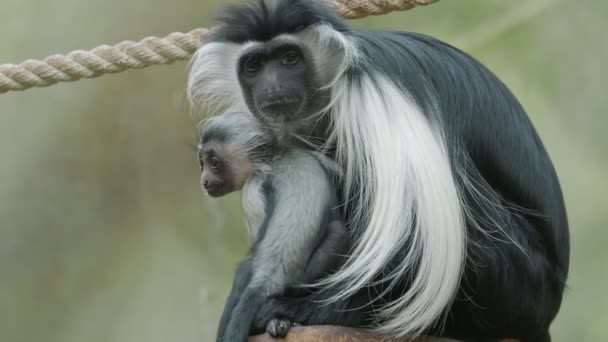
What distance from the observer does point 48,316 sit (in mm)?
5012

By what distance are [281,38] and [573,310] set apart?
2.52 meters

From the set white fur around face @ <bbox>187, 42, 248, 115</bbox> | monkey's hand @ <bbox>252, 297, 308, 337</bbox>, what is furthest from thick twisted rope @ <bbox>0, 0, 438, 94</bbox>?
monkey's hand @ <bbox>252, 297, 308, 337</bbox>

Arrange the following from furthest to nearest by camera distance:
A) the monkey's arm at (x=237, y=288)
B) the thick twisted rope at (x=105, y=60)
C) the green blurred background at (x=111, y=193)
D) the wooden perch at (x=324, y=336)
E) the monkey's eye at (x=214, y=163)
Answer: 1. the green blurred background at (x=111, y=193)
2. the thick twisted rope at (x=105, y=60)
3. the monkey's eye at (x=214, y=163)
4. the monkey's arm at (x=237, y=288)
5. the wooden perch at (x=324, y=336)

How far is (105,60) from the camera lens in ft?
9.66

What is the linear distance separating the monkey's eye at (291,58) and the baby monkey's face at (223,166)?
0.28m

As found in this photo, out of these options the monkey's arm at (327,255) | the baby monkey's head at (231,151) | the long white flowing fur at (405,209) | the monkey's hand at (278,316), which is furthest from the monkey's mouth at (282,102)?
the monkey's hand at (278,316)

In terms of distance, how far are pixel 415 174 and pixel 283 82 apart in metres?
0.53

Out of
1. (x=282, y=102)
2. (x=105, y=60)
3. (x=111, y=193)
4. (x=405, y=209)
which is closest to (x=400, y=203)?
(x=405, y=209)

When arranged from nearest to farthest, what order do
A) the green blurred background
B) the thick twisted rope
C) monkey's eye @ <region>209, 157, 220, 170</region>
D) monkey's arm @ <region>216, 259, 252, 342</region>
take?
monkey's arm @ <region>216, 259, 252, 342</region>
monkey's eye @ <region>209, 157, 220, 170</region>
the thick twisted rope
the green blurred background

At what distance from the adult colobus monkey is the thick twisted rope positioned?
42 cm

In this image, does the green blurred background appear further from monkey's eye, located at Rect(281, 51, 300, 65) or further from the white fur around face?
monkey's eye, located at Rect(281, 51, 300, 65)

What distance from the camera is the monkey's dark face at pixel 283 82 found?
7.98ft

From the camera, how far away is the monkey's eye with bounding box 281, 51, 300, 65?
2479mm

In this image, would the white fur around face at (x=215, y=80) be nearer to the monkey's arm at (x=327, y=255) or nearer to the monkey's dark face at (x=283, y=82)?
the monkey's dark face at (x=283, y=82)
